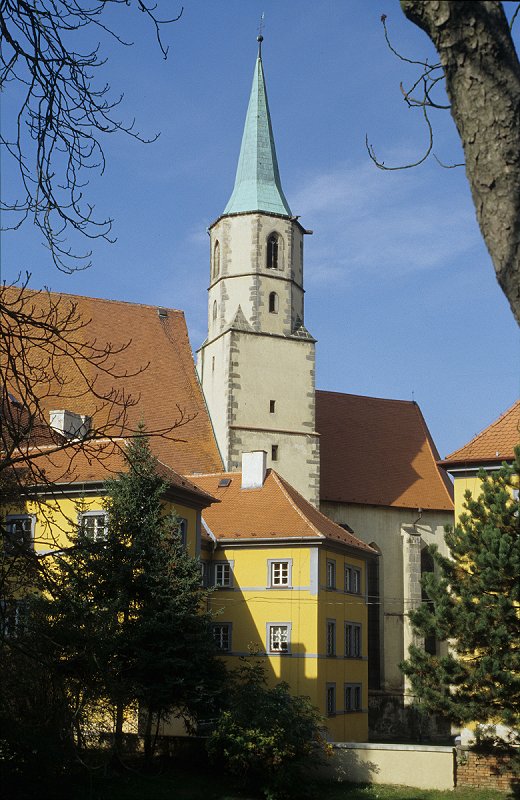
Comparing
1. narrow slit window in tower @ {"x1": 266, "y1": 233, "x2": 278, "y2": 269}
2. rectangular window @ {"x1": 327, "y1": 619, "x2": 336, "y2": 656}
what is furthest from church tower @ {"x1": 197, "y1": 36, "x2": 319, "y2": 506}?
rectangular window @ {"x1": 327, "y1": 619, "x2": 336, "y2": 656}

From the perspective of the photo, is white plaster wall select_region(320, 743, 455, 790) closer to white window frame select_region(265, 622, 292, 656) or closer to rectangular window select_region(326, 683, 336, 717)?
rectangular window select_region(326, 683, 336, 717)

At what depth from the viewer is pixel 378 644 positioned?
36375 millimetres

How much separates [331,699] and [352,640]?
2646 mm

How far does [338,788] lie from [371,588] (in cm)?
1378

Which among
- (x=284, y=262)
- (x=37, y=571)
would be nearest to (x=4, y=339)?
(x=37, y=571)

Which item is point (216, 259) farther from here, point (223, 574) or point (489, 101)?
point (489, 101)

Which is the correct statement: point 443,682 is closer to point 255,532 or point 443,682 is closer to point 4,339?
point 255,532

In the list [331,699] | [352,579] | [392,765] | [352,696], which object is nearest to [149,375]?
[352,579]

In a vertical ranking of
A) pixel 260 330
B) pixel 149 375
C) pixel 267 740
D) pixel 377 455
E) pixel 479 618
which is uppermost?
pixel 260 330

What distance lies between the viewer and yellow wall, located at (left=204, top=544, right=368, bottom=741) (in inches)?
1120

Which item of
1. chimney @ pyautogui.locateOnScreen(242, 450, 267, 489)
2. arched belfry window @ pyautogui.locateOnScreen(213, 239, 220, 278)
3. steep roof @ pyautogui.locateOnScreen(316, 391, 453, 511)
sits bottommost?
chimney @ pyautogui.locateOnScreen(242, 450, 267, 489)

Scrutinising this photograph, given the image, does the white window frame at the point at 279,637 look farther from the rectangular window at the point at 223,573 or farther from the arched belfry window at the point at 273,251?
the arched belfry window at the point at 273,251

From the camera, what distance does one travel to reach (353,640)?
1242 inches

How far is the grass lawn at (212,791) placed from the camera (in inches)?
786
